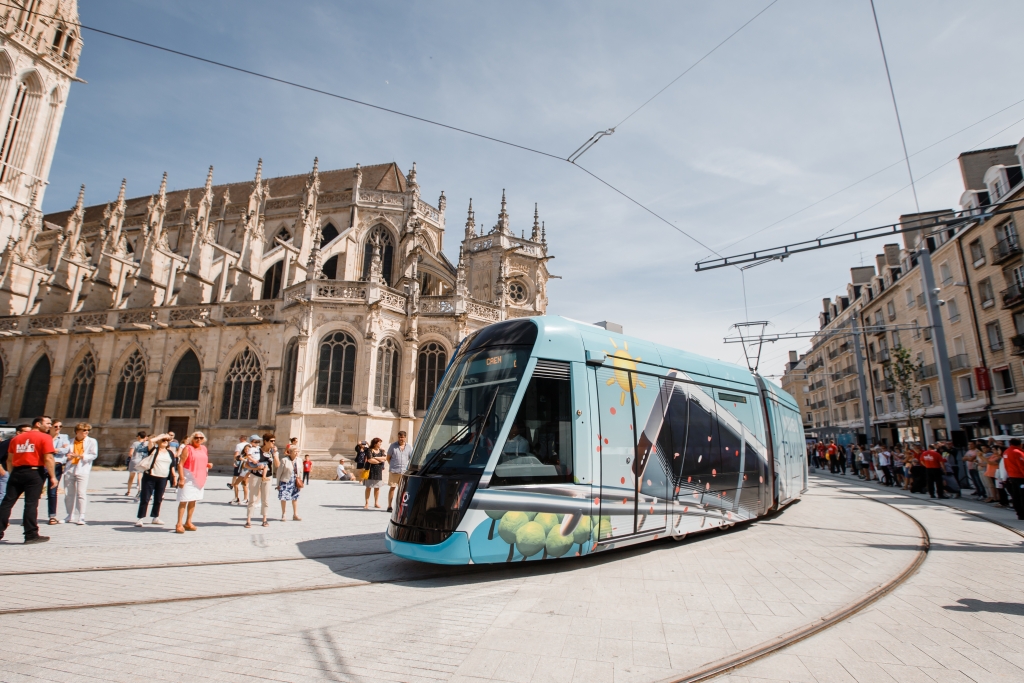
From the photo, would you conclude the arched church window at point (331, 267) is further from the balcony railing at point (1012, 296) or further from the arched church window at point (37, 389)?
the balcony railing at point (1012, 296)

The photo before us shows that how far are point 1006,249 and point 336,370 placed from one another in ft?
89.5

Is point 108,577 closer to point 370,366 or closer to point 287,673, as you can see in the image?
point 287,673

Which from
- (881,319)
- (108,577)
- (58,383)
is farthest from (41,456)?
(881,319)

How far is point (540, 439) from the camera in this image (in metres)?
5.29

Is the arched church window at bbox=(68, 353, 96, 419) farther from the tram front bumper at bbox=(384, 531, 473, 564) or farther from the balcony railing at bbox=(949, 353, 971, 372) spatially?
the balcony railing at bbox=(949, 353, 971, 372)

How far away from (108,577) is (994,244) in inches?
1180

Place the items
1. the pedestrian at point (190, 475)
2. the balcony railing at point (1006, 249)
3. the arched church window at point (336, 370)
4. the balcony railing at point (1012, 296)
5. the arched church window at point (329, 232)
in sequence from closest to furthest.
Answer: the pedestrian at point (190, 475)
the arched church window at point (336, 370)
the balcony railing at point (1012, 296)
the balcony railing at point (1006, 249)
the arched church window at point (329, 232)

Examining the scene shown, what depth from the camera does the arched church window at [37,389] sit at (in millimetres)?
24766

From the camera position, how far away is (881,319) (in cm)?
3216

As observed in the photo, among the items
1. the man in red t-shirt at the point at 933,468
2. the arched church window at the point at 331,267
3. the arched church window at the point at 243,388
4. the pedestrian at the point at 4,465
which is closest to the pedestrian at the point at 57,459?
the pedestrian at the point at 4,465

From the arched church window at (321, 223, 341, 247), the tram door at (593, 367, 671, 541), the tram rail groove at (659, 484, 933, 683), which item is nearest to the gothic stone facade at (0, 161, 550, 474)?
the arched church window at (321, 223, 341, 247)

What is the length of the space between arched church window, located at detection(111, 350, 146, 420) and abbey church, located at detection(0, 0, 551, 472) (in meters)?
0.06

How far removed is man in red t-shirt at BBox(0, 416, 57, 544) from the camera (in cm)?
632

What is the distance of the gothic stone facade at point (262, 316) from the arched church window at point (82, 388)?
0.22ft
